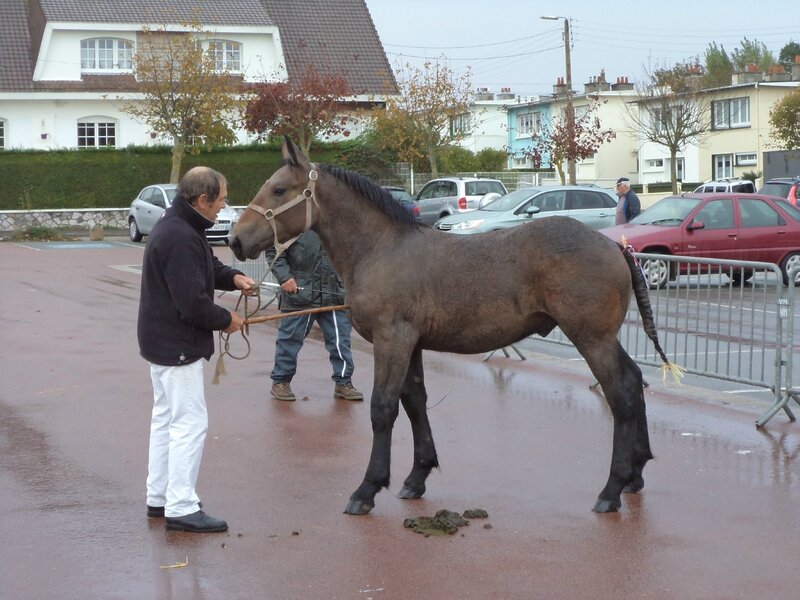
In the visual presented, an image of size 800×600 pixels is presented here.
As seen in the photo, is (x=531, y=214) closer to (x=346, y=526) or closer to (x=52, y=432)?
(x=52, y=432)

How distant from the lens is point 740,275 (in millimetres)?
10289

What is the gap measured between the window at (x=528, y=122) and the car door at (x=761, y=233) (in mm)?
51196

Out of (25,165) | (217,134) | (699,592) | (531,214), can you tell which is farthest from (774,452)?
(25,165)

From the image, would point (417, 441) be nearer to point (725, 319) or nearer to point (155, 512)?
point (155, 512)

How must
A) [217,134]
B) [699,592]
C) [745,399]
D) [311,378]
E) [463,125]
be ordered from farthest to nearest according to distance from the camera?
[463,125] → [217,134] → [311,378] → [745,399] → [699,592]

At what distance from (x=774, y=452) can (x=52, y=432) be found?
567cm

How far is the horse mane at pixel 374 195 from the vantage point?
7074mm

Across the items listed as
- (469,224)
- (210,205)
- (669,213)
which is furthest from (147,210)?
(210,205)

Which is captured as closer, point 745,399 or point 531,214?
point 745,399

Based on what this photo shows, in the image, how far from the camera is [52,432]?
30.1 feet

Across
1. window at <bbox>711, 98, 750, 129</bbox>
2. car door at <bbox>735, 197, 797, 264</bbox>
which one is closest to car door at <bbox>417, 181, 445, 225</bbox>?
car door at <bbox>735, 197, 797, 264</bbox>

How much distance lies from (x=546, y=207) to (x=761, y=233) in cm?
565

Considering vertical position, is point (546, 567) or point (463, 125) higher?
point (463, 125)

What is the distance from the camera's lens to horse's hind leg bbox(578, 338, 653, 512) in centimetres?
687
